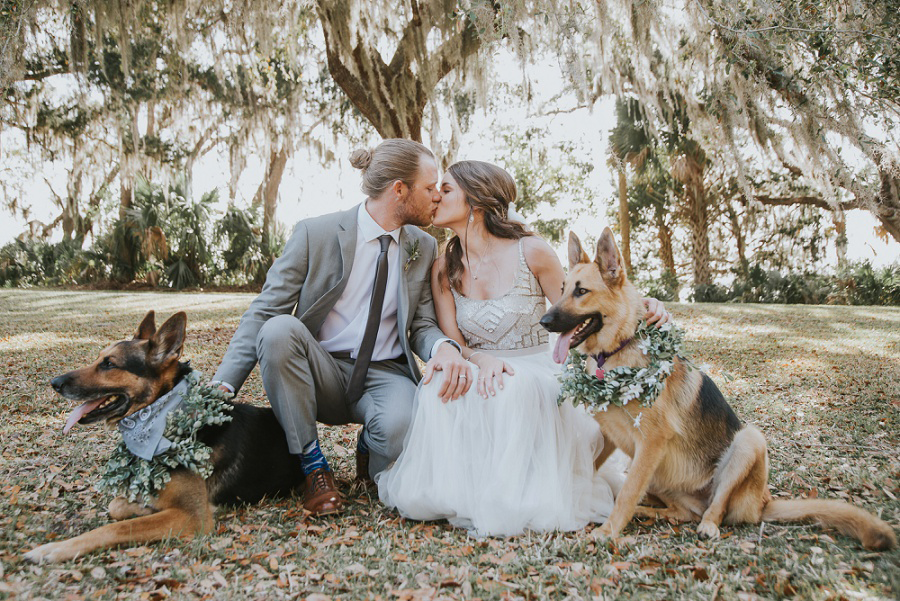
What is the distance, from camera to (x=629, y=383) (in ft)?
9.57

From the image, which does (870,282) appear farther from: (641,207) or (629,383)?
(629,383)

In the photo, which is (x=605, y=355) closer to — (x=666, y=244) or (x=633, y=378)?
(x=633, y=378)

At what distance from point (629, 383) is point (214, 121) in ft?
42.0

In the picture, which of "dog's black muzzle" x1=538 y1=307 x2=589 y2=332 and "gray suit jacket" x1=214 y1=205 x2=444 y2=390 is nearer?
"dog's black muzzle" x1=538 y1=307 x2=589 y2=332

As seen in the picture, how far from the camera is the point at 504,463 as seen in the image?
9.92ft

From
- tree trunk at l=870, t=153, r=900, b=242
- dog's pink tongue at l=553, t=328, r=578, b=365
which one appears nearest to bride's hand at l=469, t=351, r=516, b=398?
dog's pink tongue at l=553, t=328, r=578, b=365

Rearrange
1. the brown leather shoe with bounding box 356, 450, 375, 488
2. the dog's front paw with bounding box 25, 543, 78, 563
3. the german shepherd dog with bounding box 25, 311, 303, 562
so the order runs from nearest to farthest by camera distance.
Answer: the dog's front paw with bounding box 25, 543, 78, 563 < the german shepherd dog with bounding box 25, 311, 303, 562 < the brown leather shoe with bounding box 356, 450, 375, 488

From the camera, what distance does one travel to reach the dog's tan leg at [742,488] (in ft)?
9.62

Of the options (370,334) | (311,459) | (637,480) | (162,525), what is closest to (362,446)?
(311,459)

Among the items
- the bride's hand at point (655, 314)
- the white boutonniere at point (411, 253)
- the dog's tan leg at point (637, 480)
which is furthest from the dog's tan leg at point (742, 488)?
the white boutonniere at point (411, 253)

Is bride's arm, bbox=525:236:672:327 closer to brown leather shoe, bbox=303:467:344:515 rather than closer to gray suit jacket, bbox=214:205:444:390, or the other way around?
gray suit jacket, bbox=214:205:444:390

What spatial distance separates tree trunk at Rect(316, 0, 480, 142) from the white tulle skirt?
6.75 metres

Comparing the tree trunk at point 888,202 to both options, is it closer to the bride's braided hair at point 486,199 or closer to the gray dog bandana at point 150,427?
the bride's braided hair at point 486,199

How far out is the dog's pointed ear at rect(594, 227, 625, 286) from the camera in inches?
117
